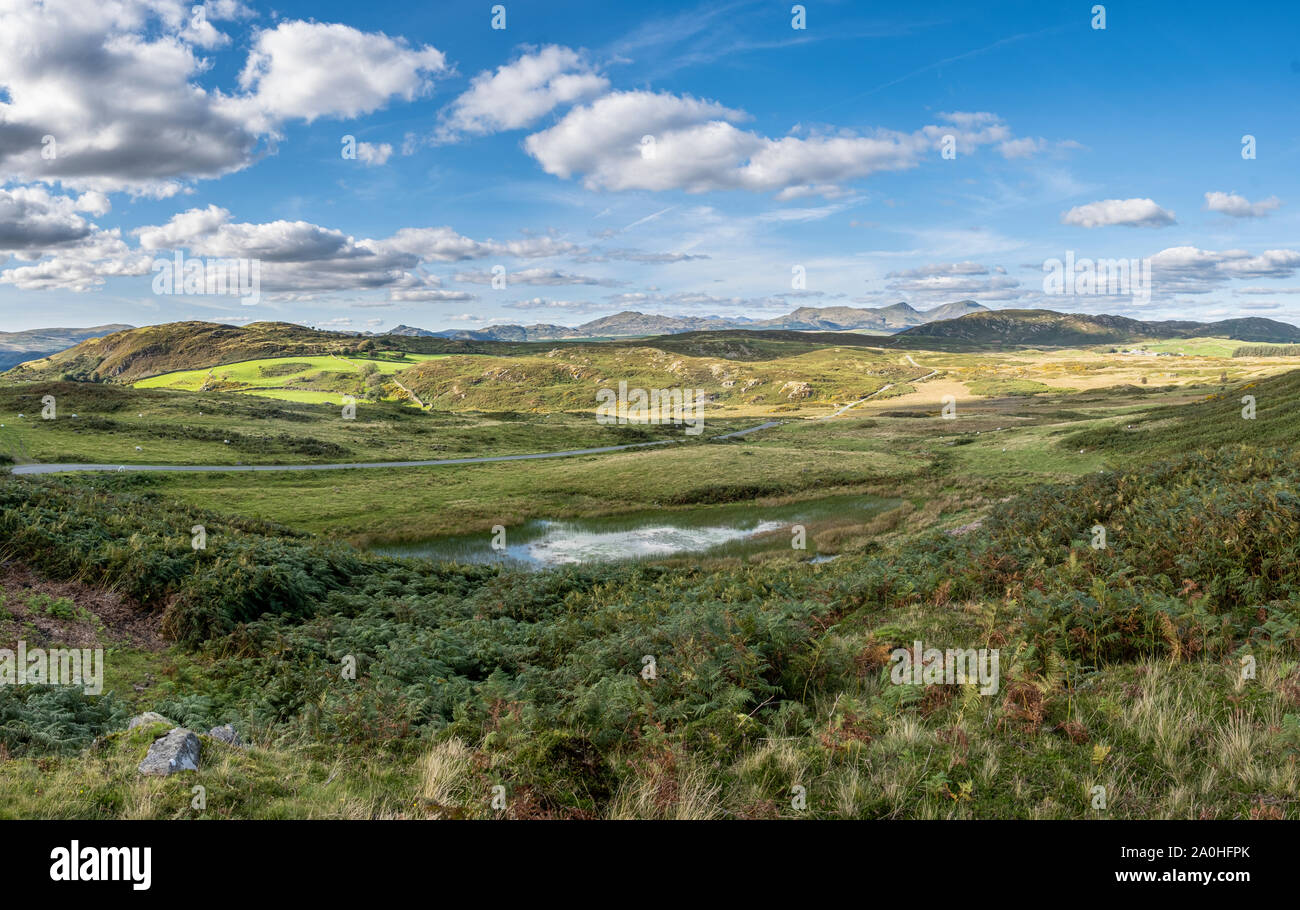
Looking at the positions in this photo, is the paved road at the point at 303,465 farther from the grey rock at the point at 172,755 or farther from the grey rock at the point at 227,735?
the grey rock at the point at 172,755

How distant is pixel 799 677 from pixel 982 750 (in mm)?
3624

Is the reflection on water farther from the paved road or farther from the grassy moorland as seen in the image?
the paved road

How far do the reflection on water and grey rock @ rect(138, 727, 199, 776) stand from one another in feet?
87.0

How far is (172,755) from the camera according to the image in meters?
6.95

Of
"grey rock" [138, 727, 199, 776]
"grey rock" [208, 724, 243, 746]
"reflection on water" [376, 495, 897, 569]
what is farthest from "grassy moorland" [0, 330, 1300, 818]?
"reflection on water" [376, 495, 897, 569]

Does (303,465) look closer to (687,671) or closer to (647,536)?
(647,536)

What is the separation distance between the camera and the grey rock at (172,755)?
22.3 feet

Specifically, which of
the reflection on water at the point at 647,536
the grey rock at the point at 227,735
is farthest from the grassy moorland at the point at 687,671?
the reflection on water at the point at 647,536

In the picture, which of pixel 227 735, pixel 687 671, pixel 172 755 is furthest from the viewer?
pixel 687 671

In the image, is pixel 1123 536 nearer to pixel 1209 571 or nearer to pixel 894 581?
pixel 1209 571

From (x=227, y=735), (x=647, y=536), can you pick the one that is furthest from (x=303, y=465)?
(x=227, y=735)

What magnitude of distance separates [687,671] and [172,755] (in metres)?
6.39

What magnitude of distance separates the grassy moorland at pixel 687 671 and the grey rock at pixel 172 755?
0.23 meters
